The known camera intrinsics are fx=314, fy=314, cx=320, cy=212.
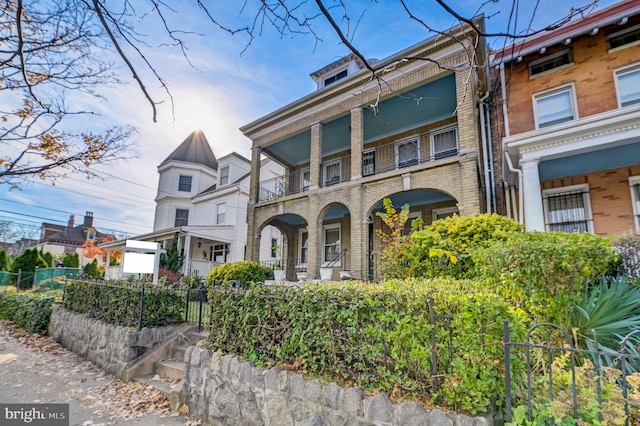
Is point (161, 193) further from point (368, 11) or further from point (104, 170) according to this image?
point (368, 11)

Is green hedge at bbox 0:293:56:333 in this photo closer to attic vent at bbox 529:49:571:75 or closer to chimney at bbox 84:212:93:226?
attic vent at bbox 529:49:571:75

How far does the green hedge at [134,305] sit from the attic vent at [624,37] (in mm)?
13422

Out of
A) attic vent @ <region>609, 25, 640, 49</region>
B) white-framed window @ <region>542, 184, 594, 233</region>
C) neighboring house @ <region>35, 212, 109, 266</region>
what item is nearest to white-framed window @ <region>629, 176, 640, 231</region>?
white-framed window @ <region>542, 184, 594, 233</region>

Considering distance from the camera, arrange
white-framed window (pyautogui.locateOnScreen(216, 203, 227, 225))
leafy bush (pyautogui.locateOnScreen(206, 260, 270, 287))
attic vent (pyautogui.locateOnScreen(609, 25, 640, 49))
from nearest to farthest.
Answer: attic vent (pyautogui.locateOnScreen(609, 25, 640, 49)) → leafy bush (pyautogui.locateOnScreen(206, 260, 270, 287)) → white-framed window (pyautogui.locateOnScreen(216, 203, 227, 225))

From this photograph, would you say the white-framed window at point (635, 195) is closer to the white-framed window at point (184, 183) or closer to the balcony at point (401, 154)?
the balcony at point (401, 154)

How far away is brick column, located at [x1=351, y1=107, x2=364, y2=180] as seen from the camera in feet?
35.6

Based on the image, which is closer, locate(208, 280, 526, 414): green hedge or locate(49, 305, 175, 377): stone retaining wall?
locate(208, 280, 526, 414): green hedge

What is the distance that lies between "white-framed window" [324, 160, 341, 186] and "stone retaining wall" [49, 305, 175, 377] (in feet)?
31.1

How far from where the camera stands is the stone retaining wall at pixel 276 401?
2.66 metres

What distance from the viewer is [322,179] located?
1410 cm

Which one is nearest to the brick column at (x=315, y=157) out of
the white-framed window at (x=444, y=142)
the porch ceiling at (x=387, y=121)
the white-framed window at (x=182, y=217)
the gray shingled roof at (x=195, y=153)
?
the porch ceiling at (x=387, y=121)

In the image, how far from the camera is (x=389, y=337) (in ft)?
9.54

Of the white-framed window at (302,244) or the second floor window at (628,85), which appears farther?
the white-framed window at (302,244)

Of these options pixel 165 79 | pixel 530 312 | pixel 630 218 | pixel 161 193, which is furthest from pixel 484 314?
pixel 161 193
